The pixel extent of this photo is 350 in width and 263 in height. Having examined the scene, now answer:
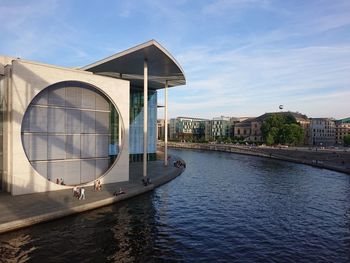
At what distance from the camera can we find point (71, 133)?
34406mm

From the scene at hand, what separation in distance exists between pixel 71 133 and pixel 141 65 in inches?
599

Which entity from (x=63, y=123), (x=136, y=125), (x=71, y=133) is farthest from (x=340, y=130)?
(x=63, y=123)

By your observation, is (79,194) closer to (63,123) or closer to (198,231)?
(63,123)

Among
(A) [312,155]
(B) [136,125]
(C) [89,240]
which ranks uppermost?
(B) [136,125]

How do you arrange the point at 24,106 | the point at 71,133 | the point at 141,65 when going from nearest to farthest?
1. the point at 24,106
2. the point at 71,133
3. the point at 141,65

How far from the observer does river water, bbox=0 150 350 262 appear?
1964 centimetres

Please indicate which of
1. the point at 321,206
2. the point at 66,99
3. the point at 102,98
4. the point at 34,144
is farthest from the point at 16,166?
the point at 321,206

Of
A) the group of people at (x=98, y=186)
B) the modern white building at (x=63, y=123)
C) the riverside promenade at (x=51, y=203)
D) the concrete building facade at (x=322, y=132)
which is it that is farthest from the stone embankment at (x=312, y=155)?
the concrete building facade at (x=322, y=132)

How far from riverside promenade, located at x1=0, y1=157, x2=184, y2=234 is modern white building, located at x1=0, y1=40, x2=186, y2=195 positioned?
1.81m

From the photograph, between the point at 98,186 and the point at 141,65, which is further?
the point at 141,65

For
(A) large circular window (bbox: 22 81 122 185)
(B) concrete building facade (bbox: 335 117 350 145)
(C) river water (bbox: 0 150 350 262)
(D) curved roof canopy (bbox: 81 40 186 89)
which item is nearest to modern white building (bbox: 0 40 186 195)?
(A) large circular window (bbox: 22 81 122 185)

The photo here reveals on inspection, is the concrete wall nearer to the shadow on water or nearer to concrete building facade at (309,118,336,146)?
the shadow on water

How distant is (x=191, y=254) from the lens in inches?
783

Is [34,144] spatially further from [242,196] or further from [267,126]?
[267,126]
